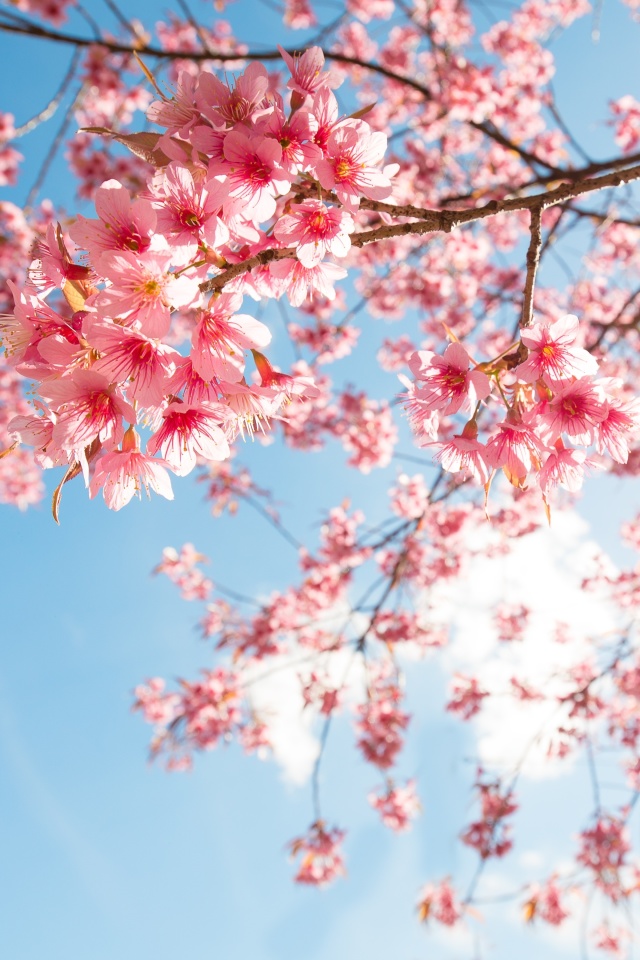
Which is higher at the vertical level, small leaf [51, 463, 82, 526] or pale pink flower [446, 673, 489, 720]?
pale pink flower [446, 673, 489, 720]

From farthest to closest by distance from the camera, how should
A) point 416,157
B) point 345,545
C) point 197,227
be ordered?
point 416,157 → point 345,545 → point 197,227

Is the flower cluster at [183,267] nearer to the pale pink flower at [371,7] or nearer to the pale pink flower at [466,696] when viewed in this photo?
the pale pink flower at [466,696]

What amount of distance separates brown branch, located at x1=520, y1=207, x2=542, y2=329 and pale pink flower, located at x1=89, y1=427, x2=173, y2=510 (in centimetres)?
91

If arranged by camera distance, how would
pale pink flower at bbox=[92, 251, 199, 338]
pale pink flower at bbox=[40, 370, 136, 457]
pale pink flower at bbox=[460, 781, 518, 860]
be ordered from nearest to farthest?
pale pink flower at bbox=[92, 251, 199, 338]
pale pink flower at bbox=[40, 370, 136, 457]
pale pink flower at bbox=[460, 781, 518, 860]

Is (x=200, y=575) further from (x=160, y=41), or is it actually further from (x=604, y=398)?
(x=604, y=398)

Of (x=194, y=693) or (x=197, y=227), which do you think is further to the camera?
(x=194, y=693)

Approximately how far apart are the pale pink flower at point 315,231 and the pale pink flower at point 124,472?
0.54 meters

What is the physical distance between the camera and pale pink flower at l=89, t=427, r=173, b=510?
4.36ft

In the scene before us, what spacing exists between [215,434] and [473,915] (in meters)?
5.85

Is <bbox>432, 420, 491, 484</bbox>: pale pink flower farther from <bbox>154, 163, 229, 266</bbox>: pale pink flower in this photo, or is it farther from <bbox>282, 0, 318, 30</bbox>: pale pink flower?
Result: <bbox>282, 0, 318, 30</bbox>: pale pink flower

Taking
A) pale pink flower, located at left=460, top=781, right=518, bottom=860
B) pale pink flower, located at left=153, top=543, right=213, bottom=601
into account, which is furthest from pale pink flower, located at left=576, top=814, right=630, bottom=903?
pale pink flower, located at left=153, top=543, right=213, bottom=601

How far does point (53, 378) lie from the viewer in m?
1.28

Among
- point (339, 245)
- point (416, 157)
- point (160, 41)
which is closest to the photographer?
point (339, 245)

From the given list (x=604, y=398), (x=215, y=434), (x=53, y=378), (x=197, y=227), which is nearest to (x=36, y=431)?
(x=53, y=378)
